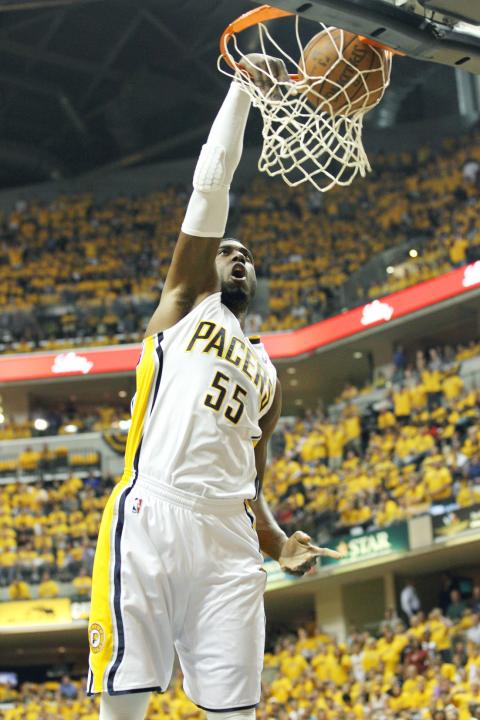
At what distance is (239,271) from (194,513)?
92 centimetres

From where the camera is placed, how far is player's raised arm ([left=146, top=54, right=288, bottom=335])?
345 cm

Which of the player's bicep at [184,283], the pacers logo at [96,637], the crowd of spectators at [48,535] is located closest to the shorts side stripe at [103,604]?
the pacers logo at [96,637]

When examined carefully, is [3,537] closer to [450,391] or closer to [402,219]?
[450,391]

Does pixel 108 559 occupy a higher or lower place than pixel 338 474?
lower

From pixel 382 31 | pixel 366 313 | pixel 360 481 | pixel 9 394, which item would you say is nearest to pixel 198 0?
pixel 366 313

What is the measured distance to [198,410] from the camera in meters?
3.40

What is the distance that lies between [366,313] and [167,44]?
958cm

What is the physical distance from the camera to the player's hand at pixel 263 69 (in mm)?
3934

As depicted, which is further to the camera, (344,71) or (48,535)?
(48,535)

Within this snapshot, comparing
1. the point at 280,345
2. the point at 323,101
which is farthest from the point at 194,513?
the point at 280,345

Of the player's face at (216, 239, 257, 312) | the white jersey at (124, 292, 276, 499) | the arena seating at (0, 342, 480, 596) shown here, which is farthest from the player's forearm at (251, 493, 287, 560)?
the arena seating at (0, 342, 480, 596)

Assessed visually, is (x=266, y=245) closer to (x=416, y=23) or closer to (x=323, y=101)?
(x=323, y=101)

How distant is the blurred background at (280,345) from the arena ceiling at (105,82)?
7cm

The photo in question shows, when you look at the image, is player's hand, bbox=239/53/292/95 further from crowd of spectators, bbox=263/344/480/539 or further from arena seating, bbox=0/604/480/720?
crowd of spectators, bbox=263/344/480/539
